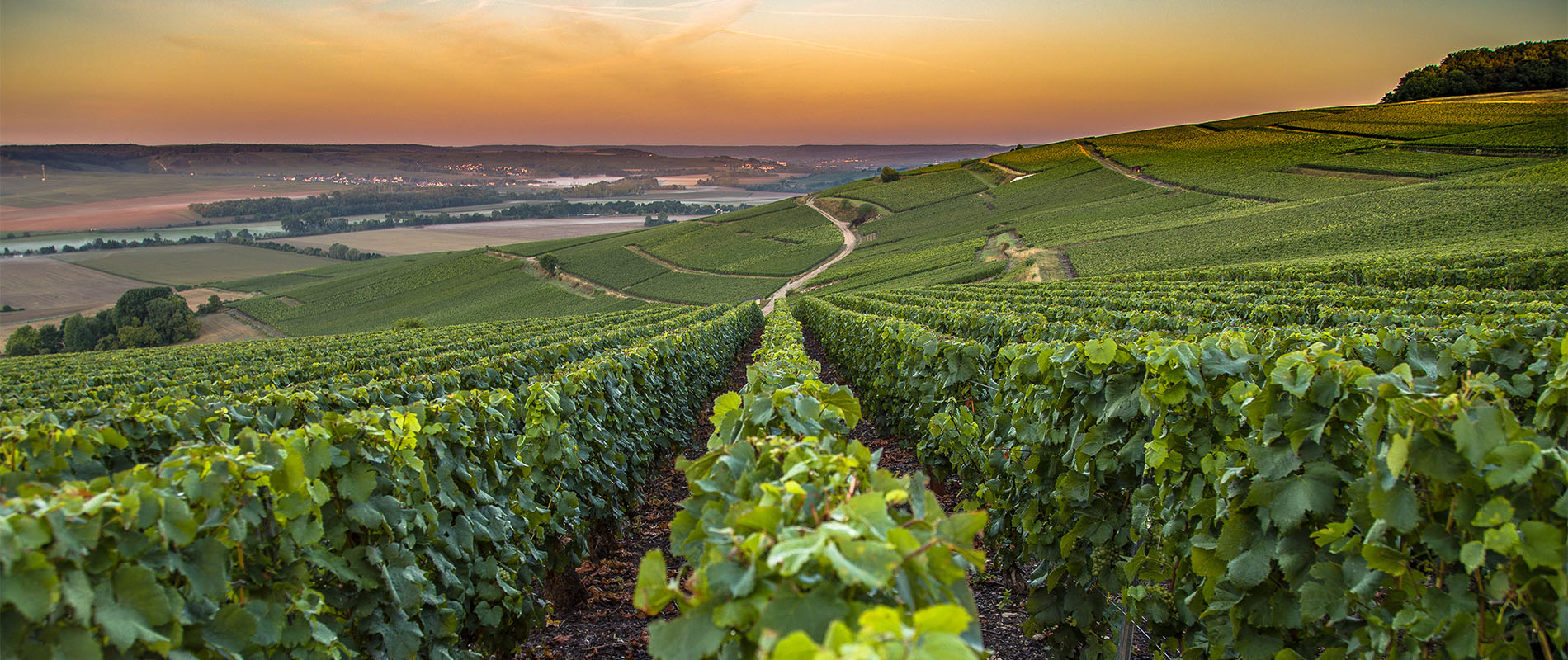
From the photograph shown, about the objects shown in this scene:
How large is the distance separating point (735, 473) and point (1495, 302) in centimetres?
1767

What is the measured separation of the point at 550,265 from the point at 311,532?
295ft

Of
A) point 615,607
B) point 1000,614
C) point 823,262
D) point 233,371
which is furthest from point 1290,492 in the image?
point 823,262

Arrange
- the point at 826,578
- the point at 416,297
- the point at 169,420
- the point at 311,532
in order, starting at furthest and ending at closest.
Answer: the point at 416,297, the point at 169,420, the point at 311,532, the point at 826,578

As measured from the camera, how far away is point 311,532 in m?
3.33

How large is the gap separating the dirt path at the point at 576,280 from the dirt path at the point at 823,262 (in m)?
8.86

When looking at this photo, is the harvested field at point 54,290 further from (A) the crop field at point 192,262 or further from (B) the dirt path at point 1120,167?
(B) the dirt path at point 1120,167

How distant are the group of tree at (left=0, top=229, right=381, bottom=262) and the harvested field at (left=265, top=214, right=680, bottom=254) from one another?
4181 mm

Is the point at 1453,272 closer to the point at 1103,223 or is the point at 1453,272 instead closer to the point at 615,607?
the point at 615,607

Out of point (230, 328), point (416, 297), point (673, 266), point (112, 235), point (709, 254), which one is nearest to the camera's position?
point (230, 328)

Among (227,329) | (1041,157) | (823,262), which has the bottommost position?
(227,329)

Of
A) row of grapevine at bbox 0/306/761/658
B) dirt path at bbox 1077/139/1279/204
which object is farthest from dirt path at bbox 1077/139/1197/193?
row of grapevine at bbox 0/306/761/658

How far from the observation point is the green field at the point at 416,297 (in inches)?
2904

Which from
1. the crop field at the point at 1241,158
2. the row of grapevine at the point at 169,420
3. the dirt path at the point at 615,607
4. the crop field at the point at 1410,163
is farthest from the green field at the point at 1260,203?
the row of grapevine at the point at 169,420

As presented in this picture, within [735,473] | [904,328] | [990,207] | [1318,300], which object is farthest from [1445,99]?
[735,473]
